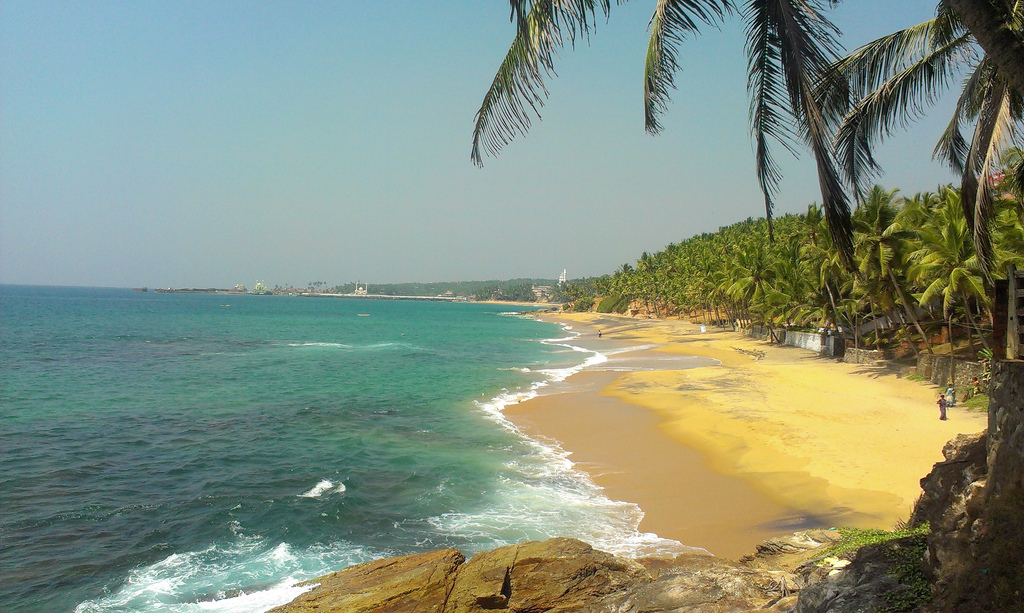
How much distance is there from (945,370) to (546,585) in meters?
20.4

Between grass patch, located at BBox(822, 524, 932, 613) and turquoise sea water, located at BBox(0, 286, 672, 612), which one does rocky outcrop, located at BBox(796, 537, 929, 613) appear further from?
turquoise sea water, located at BBox(0, 286, 672, 612)

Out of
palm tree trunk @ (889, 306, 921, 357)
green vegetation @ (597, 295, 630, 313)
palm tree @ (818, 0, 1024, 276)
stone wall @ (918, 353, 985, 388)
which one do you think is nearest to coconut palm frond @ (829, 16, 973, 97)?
palm tree @ (818, 0, 1024, 276)

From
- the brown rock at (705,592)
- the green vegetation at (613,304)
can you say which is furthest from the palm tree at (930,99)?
the green vegetation at (613,304)

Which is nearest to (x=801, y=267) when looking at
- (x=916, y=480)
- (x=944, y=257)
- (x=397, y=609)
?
(x=944, y=257)

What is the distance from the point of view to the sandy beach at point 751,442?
1118cm

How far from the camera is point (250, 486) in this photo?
14.1m

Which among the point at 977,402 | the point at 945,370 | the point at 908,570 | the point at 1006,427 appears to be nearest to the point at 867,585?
the point at 908,570

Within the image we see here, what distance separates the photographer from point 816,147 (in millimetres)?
3732

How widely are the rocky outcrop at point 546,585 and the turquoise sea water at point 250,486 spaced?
159 cm

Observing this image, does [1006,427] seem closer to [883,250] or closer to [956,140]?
[956,140]

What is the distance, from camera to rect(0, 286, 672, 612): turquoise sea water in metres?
9.94

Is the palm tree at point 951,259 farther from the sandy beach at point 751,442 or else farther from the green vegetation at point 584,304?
the green vegetation at point 584,304

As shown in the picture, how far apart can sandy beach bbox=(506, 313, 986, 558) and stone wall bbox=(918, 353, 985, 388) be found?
0.80 m

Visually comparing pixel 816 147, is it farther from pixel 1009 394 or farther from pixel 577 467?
pixel 577 467
